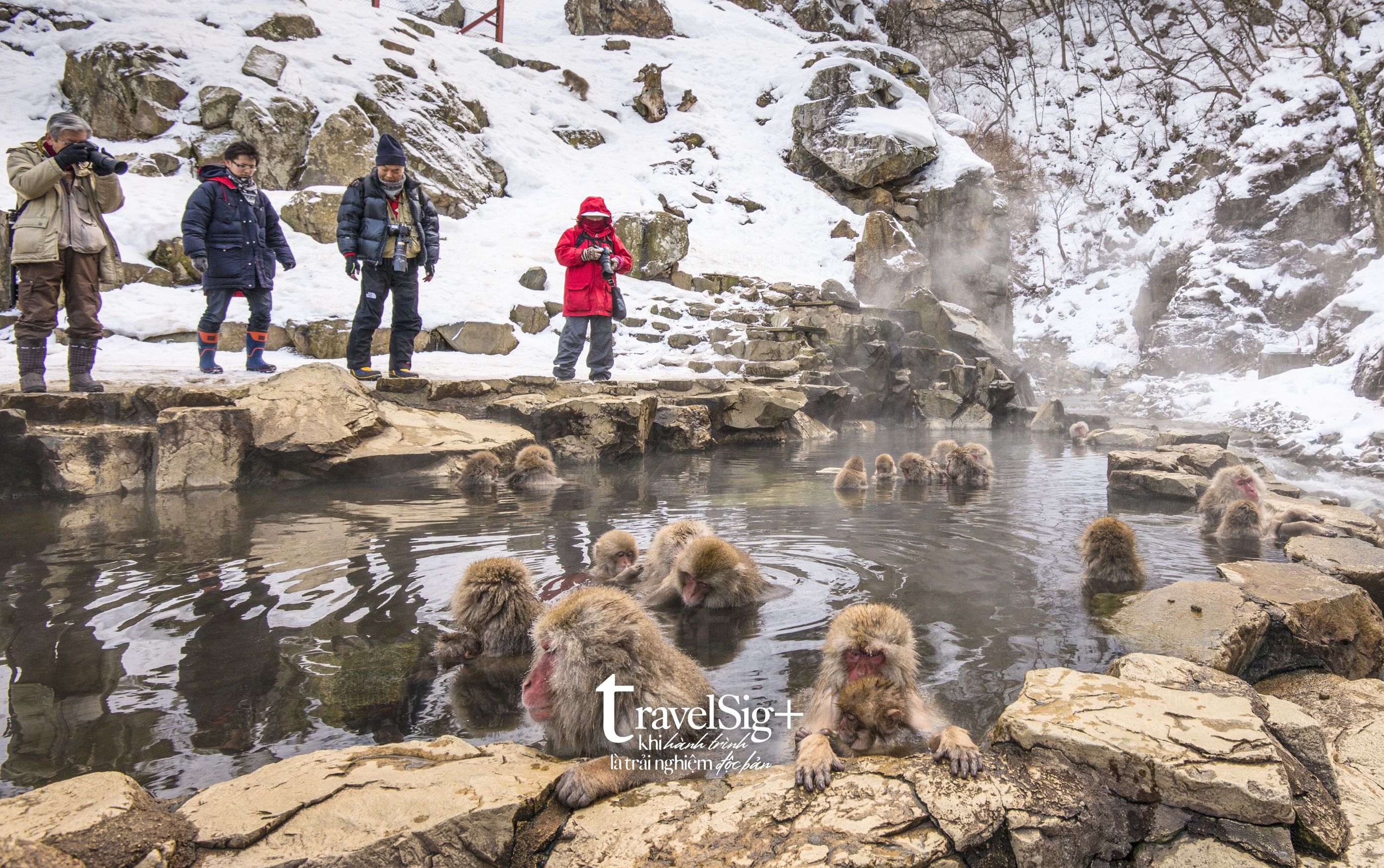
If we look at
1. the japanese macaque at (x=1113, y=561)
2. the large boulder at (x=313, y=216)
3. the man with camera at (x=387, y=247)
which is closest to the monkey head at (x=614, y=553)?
the japanese macaque at (x=1113, y=561)

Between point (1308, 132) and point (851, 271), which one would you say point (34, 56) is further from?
point (1308, 132)

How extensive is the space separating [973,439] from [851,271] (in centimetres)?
643

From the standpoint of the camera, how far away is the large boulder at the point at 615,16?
23.1 m

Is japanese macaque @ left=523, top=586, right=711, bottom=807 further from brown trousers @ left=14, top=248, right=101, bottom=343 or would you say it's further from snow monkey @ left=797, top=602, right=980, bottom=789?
brown trousers @ left=14, top=248, right=101, bottom=343

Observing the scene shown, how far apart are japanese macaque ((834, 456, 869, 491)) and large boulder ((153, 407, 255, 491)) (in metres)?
5.24

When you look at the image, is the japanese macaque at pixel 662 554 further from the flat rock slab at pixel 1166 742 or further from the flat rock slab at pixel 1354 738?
the flat rock slab at pixel 1354 738

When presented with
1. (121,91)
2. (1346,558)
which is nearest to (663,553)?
(1346,558)

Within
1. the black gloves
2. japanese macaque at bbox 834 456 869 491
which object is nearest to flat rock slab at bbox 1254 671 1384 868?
japanese macaque at bbox 834 456 869 491

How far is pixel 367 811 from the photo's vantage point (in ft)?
5.68

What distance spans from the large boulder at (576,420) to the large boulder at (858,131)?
13.7 m

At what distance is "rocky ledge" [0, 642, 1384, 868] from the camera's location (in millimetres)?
1644

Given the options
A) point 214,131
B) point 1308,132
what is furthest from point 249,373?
point 1308,132

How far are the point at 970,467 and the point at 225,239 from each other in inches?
309

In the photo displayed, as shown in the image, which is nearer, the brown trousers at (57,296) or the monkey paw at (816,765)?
the monkey paw at (816,765)
